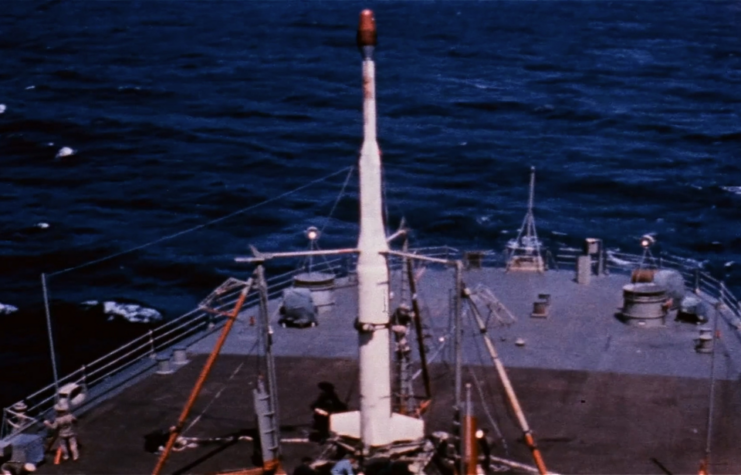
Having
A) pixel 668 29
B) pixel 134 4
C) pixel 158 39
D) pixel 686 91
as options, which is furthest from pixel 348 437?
pixel 134 4

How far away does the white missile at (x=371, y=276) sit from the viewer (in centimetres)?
2533

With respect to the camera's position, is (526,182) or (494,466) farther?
(526,182)

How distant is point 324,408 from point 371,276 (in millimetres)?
6319

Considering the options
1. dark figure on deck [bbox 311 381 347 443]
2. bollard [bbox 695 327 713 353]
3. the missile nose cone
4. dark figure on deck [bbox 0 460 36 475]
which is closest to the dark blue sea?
dark figure on deck [bbox 0 460 36 475]

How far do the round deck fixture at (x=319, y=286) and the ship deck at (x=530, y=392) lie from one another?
2.23 feet

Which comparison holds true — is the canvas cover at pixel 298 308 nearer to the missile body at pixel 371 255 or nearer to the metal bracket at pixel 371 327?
the missile body at pixel 371 255

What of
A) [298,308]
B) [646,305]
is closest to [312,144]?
[298,308]

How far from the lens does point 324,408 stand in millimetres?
29828

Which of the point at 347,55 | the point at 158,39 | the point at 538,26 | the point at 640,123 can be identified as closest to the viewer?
the point at 640,123

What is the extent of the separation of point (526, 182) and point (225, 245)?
2793 centimetres

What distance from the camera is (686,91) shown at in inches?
4331

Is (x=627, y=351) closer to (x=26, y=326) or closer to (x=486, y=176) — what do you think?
(x=26, y=326)

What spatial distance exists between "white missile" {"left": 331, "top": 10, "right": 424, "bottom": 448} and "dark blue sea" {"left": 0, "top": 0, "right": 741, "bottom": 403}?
2683cm

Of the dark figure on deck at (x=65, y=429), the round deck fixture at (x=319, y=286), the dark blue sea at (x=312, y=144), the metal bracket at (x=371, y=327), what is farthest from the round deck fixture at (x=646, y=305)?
the dark blue sea at (x=312, y=144)
